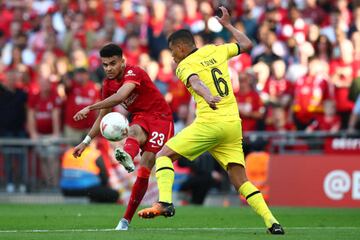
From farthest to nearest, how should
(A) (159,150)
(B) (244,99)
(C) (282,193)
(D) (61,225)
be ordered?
(B) (244,99) < (C) (282,193) < (D) (61,225) < (A) (159,150)

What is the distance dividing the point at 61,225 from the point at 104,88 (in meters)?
2.10

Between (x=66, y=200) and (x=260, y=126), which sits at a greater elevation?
(x=260, y=126)

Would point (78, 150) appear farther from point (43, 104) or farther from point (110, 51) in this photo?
point (43, 104)

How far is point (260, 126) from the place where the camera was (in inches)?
910

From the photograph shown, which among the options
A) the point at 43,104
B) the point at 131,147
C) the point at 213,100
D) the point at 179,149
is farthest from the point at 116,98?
the point at 43,104

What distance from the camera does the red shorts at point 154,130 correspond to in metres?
14.0

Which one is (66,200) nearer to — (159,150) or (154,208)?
(159,150)

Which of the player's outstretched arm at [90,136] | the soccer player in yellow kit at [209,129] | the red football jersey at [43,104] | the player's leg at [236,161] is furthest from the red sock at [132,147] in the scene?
the red football jersey at [43,104]

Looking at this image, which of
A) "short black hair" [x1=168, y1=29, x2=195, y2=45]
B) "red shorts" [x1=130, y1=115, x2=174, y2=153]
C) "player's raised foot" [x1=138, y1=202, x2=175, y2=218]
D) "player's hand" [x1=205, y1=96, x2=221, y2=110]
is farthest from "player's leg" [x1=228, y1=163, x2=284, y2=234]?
"short black hair" [x1=168, y1=29, x2=195, y2=45]

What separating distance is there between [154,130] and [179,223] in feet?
6.64

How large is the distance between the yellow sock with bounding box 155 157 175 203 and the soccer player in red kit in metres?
0.57

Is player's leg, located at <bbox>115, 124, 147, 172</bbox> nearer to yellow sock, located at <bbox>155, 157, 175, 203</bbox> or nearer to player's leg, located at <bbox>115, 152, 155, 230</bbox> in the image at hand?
player's leg, located at <bbox>115, 152, 155, 230</bbox>

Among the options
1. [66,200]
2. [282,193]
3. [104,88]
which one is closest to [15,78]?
[66,200]

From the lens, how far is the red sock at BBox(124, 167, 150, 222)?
13.7m
